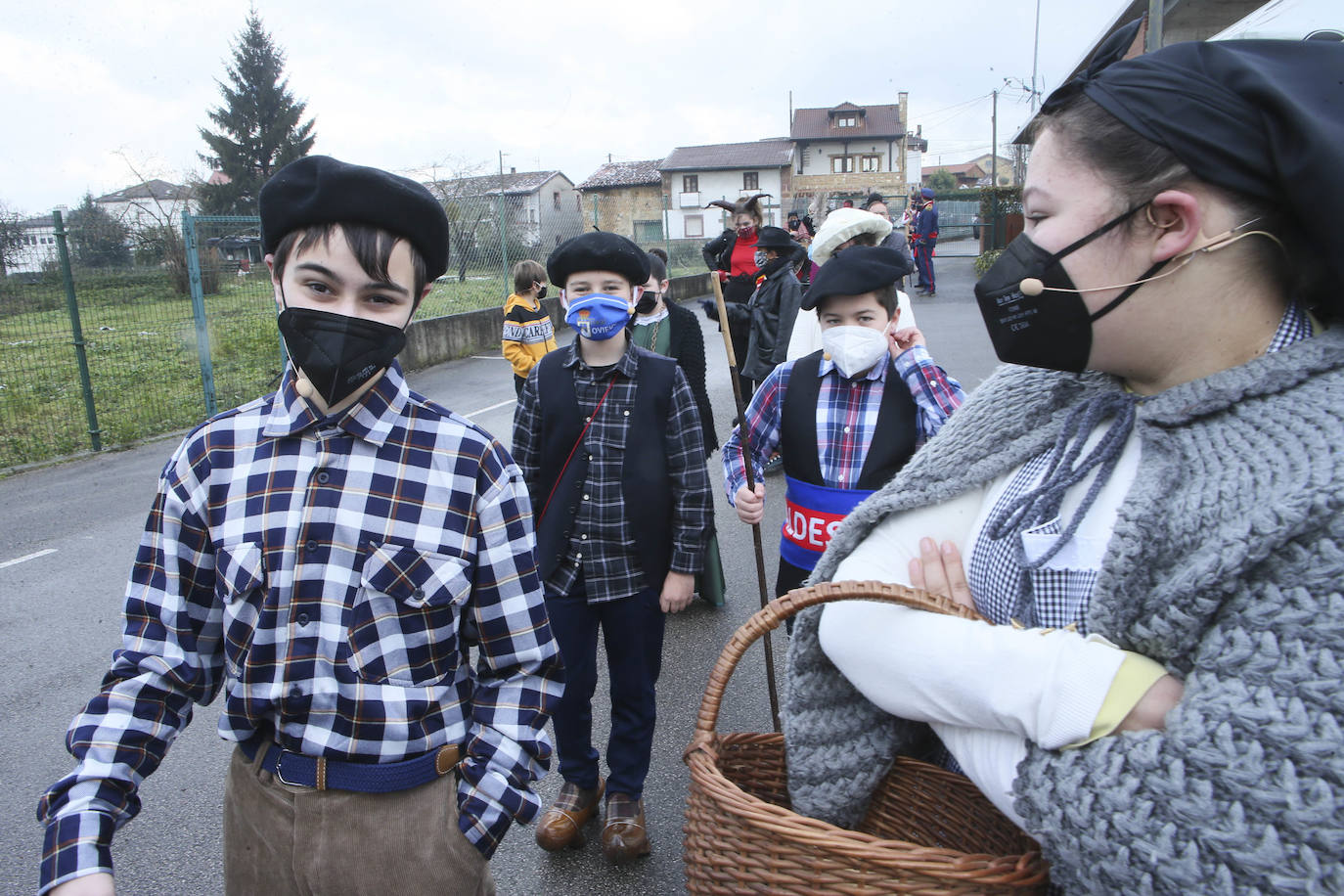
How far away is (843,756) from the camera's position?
4.32 ft

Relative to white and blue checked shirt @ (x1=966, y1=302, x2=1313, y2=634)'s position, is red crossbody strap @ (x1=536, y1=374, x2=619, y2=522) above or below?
below

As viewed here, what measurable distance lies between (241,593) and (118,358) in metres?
9.49

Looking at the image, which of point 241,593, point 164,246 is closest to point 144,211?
point 164,246

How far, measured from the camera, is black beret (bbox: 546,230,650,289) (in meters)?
3.09

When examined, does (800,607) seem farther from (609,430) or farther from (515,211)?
(515,211)

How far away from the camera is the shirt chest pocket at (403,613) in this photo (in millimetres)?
1484

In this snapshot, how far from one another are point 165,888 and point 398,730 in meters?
1.92

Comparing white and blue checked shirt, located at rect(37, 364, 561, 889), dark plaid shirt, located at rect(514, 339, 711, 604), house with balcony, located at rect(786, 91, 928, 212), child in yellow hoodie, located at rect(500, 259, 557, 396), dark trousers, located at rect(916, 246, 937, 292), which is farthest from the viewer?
house with balcony, located at rect(786, 91, 928, 212)

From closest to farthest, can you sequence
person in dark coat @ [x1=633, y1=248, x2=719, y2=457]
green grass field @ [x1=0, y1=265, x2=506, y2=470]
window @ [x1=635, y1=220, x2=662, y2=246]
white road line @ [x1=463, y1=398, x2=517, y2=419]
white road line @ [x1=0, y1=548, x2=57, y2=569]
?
person in dark coat @ [x1=633, y1=248, x2=719, y2=457] < white road line @ [x1=0, y1=548, x2=57, y2=569] < green grass field @ [x1=0, y1=265, x2=506, y2=470] < white road line @ [x1=463, y1=398, x2=517, y2=419] < window @ [x1=635, y1=220, x2=662, y2=246]

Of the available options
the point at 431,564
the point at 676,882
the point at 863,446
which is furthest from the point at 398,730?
the point at 863,446

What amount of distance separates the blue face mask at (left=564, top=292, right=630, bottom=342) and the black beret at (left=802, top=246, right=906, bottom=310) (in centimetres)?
62

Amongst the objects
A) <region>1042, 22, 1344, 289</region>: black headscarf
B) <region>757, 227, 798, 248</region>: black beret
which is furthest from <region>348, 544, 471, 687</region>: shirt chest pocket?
<region>757, 227, 798, 248</region>: black beret

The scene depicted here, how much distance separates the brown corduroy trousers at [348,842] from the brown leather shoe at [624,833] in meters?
1.38

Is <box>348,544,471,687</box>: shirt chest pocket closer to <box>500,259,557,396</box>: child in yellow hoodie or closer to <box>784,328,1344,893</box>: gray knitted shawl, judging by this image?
<box>784,328,1344,893</box>: gray knitted shawl
